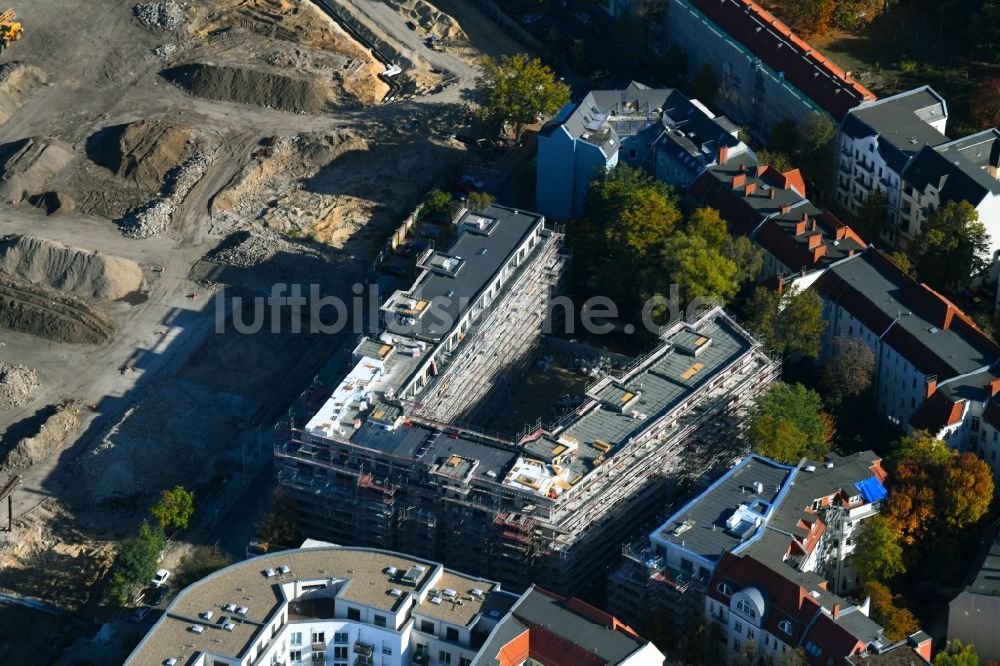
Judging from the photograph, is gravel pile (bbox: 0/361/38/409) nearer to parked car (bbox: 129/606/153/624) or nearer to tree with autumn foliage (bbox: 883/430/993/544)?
parked car (bbox: 129/606/153/624)

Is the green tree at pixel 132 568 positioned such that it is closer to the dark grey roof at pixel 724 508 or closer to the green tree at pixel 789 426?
the dark grey roof at pixel 724 508

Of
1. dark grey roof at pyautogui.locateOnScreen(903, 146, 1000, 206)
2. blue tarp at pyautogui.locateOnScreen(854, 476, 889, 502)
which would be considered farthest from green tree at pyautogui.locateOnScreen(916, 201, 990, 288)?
blue tarp at pyautogui.locateOnScreen(854, 476, 889, 502)

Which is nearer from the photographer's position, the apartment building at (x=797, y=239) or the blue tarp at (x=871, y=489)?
the blue tarp at (x=871, y=489)

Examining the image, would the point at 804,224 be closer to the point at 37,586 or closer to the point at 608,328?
the point at 608,328

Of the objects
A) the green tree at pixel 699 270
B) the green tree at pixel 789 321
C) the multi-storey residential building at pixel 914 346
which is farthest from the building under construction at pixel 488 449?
the multi-storey residential building at pixel 914 346

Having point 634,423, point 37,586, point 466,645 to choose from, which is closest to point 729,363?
point 634,423
